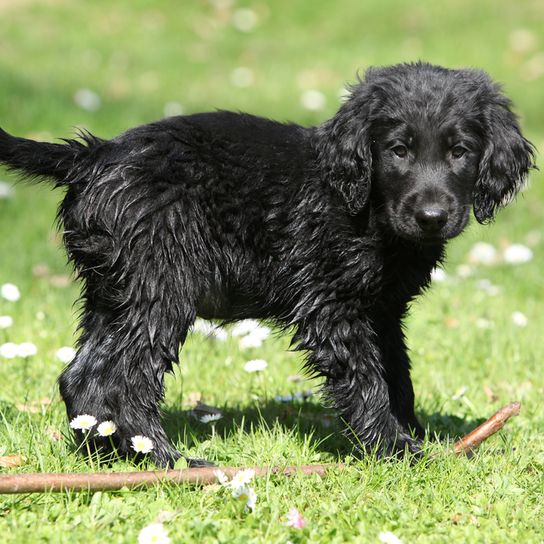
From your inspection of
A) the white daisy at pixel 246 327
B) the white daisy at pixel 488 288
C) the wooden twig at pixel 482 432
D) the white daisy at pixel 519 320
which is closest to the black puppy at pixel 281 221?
the wooden twig at pixel 482 432

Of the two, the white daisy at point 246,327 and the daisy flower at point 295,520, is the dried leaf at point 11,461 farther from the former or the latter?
the white daisy at point 246,327

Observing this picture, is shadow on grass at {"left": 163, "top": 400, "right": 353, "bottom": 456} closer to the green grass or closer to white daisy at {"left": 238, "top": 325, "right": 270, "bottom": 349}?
the green grass

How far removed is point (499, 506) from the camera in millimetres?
2852

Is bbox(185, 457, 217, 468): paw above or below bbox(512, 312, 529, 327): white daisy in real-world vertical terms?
below

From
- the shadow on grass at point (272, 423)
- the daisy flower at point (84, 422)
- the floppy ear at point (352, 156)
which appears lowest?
the shadow on grass at point (272, 423)

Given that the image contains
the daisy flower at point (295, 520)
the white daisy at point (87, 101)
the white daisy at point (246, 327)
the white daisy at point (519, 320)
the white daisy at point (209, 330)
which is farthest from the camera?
the white daisy at point (87, 101)

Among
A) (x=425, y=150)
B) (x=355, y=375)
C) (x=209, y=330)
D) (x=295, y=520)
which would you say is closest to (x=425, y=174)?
(x=425, y=150)

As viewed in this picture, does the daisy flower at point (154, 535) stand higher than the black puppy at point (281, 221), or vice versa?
the black puppy at point (281, 221)

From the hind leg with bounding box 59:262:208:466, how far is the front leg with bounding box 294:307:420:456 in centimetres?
51

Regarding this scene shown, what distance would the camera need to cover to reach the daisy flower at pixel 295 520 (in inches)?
103

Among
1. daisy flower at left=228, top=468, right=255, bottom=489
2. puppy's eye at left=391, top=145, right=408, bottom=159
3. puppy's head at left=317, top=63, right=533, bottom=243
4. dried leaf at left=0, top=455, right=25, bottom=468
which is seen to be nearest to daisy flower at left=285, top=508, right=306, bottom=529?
daisy flower at left=228, top=468, right=255, bottom=489

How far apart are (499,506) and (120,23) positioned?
1079cm

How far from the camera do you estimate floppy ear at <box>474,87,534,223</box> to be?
338 centimetres

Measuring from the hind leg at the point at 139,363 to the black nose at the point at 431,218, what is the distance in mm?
902
